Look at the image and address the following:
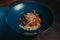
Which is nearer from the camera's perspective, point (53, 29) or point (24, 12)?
point (53, 29)

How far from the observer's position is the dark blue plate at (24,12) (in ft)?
2.81

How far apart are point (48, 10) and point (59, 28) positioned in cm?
14

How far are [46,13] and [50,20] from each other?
0.24 feet

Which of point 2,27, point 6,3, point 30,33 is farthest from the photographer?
point 6,3

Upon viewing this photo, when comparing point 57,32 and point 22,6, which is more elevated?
point 22,6

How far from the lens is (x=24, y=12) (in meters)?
0.99

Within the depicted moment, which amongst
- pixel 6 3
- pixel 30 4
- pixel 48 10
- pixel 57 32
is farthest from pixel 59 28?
pixel 6 3

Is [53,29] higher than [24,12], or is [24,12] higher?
[24,12]

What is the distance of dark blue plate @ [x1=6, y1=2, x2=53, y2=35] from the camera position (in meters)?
0.86

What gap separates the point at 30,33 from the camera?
80 centimetres

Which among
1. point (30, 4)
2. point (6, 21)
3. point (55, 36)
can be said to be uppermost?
point (30, 4)

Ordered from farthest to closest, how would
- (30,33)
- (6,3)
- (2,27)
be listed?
(6,3) → (2,27) → (30,33)

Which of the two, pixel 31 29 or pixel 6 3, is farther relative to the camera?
pixel 6 3

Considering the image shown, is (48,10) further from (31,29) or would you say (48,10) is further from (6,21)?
(6,21)
